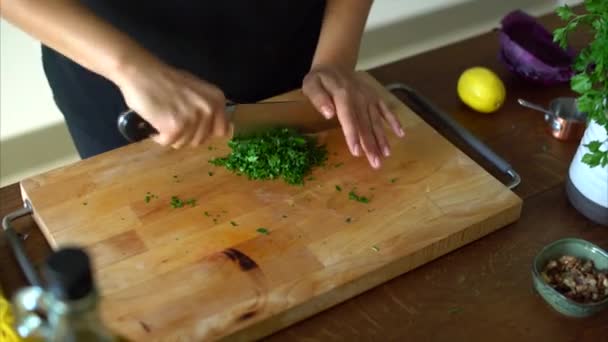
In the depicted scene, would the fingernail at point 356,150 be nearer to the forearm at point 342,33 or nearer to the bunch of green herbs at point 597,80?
the forearm at point 342,33

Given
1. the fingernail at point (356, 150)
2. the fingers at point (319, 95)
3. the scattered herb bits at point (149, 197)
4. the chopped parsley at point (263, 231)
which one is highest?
the fingers at point (319, 95)

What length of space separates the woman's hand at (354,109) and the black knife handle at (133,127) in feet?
0.81

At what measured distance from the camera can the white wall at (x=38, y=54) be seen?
1.64 meters

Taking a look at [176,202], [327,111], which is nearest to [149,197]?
[176,202]

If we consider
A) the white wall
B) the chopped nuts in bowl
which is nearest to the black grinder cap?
the chopped nuts in bowl

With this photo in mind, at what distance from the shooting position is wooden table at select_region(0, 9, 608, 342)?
84cm

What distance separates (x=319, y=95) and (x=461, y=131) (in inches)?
10.2

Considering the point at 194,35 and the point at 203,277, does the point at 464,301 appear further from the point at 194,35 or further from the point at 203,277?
the point at 194,35

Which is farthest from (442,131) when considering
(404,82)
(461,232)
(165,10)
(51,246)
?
(51,246)

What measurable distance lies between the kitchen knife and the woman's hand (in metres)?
0.03

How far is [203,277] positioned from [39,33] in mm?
380

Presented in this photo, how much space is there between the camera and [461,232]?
3.08 feet

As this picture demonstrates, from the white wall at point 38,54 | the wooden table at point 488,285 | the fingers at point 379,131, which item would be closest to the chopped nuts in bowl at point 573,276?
the wooden table at point 488,285

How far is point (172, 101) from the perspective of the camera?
0.89m
